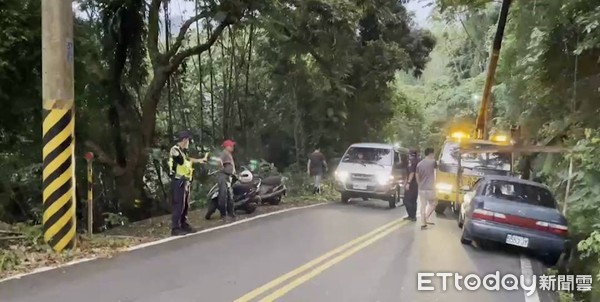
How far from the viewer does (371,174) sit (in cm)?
1872

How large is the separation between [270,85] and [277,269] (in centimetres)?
1892

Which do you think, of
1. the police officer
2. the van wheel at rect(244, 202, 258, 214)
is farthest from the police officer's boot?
the van wheel at rect(244, 202, 258, 214)

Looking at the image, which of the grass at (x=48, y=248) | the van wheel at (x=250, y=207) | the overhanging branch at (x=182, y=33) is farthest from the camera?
the overhanging branch at (x=182, y=33)

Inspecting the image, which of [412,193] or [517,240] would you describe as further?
[412,193]

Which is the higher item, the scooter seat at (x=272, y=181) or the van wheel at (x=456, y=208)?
the scooter seat at (x=272, y=181)

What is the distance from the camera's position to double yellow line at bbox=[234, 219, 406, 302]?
23.5 feet

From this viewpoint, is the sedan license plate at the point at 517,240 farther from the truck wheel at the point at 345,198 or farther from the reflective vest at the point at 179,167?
the truck wheel at the point at 345,198

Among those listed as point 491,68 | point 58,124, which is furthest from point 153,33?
point 491,68

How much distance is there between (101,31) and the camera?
15.8 meters

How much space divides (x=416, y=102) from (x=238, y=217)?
2992 centimetres

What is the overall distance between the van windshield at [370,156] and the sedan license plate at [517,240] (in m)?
8.67

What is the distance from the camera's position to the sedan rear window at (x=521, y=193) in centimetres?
1147

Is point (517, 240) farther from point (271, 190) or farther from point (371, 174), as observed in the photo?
point (271, 190)

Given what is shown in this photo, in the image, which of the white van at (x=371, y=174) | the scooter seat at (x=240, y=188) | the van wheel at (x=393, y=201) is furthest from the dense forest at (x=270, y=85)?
the van wheel at (x=393, y=201)
